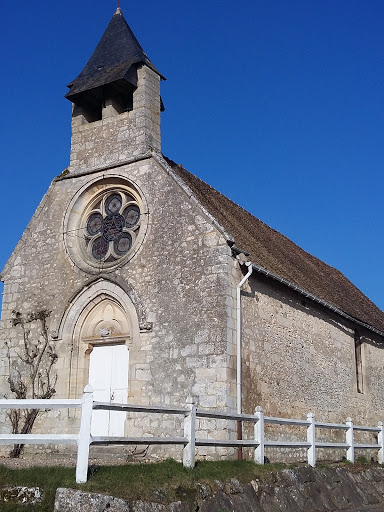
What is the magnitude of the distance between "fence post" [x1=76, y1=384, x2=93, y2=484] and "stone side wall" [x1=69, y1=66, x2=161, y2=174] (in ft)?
25.9

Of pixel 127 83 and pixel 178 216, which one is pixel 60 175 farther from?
pixel 178 216

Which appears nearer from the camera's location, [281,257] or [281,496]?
→ [281,496]

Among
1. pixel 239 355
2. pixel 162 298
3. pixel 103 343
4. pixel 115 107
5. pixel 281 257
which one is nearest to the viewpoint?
pixel 239 355

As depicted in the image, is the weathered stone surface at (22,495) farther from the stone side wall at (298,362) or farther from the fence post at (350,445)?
the fence post at (350,445)

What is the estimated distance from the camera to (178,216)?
13672mm

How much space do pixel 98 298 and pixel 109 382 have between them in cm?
190

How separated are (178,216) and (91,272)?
100 inches

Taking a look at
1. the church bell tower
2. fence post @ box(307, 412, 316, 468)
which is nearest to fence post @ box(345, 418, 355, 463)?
fence post @ box(307, 412, 316, 468)

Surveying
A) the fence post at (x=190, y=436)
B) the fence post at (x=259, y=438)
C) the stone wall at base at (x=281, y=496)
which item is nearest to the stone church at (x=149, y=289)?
the fence post at (x=259, y=438)

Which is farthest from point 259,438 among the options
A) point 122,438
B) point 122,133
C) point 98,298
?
point 122,133

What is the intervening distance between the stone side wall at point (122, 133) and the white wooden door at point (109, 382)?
4.48m

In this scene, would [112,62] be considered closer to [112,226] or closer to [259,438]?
[112,226]

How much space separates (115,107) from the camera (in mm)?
15953

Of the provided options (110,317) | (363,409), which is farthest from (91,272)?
(363,409)
